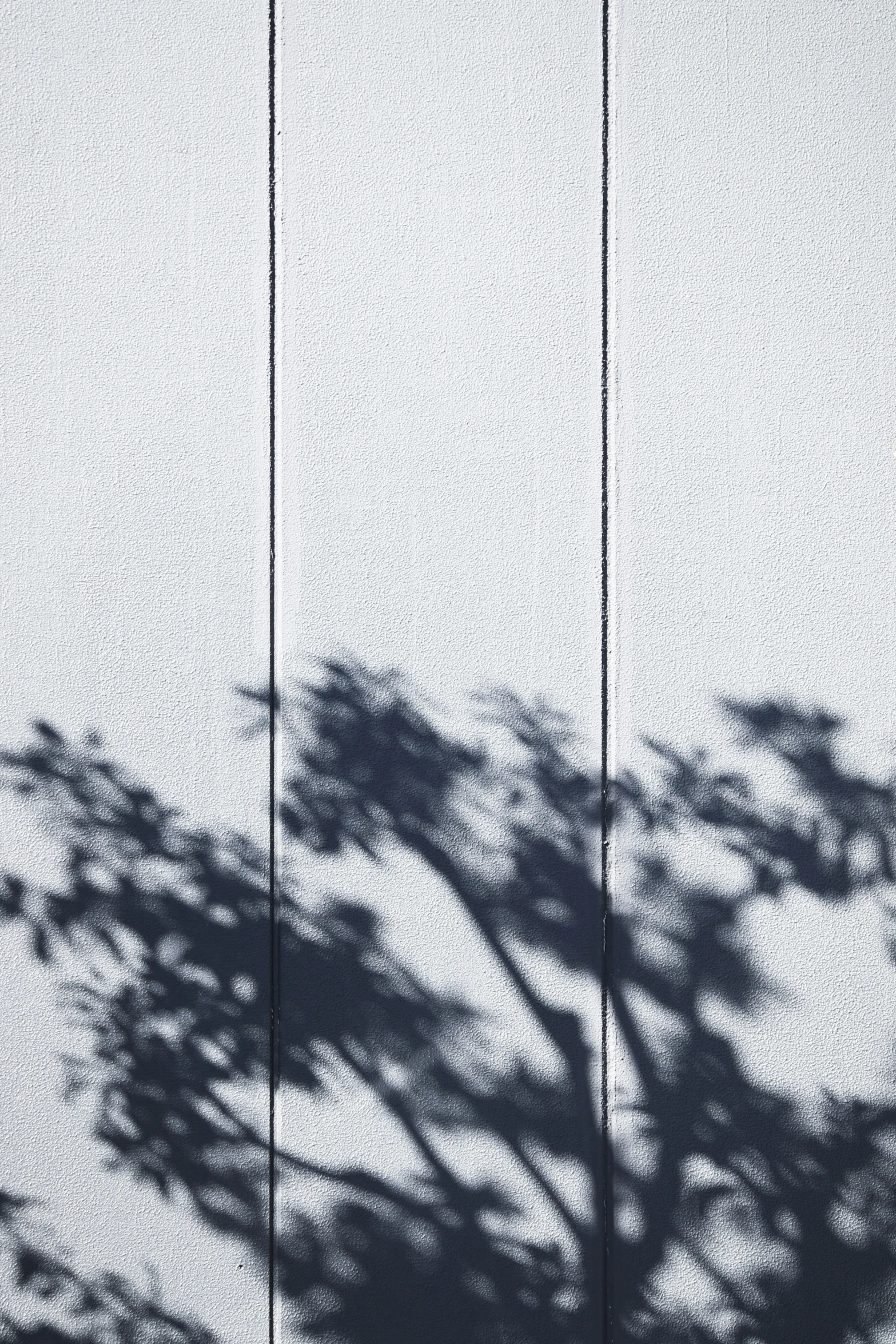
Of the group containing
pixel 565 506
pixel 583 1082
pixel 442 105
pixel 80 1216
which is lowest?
pixel 80 1216

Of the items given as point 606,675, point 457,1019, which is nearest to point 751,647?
point 606,675

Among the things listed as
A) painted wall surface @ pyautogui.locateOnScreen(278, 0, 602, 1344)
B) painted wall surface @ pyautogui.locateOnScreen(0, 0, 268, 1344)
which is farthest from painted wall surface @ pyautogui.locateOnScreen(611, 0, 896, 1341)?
painted wall surface @ pyautogui.locateOnScreen(0, 0, 268, 1344)

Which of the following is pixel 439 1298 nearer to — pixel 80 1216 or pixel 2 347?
pixel 80 1216

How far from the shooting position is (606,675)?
3627 millimetres

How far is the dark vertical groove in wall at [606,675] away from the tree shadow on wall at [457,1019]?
31 mm

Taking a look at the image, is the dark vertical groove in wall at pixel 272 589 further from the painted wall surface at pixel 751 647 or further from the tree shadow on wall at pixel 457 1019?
the painted wall surface at pixel 751 647

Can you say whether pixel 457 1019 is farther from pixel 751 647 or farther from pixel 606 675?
pixel 751 647

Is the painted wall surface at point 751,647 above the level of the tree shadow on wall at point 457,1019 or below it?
above

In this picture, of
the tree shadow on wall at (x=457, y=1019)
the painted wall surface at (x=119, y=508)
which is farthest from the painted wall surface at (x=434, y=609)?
the painted wall surface at (x=119, y=508)

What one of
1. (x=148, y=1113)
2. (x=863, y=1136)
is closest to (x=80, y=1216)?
(x=148, y=1113)

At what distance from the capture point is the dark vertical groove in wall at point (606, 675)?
3598mm

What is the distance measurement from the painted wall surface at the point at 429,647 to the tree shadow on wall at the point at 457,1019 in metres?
0.02

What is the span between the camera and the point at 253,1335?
3639 millimetres

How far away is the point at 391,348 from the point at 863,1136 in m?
2.96
